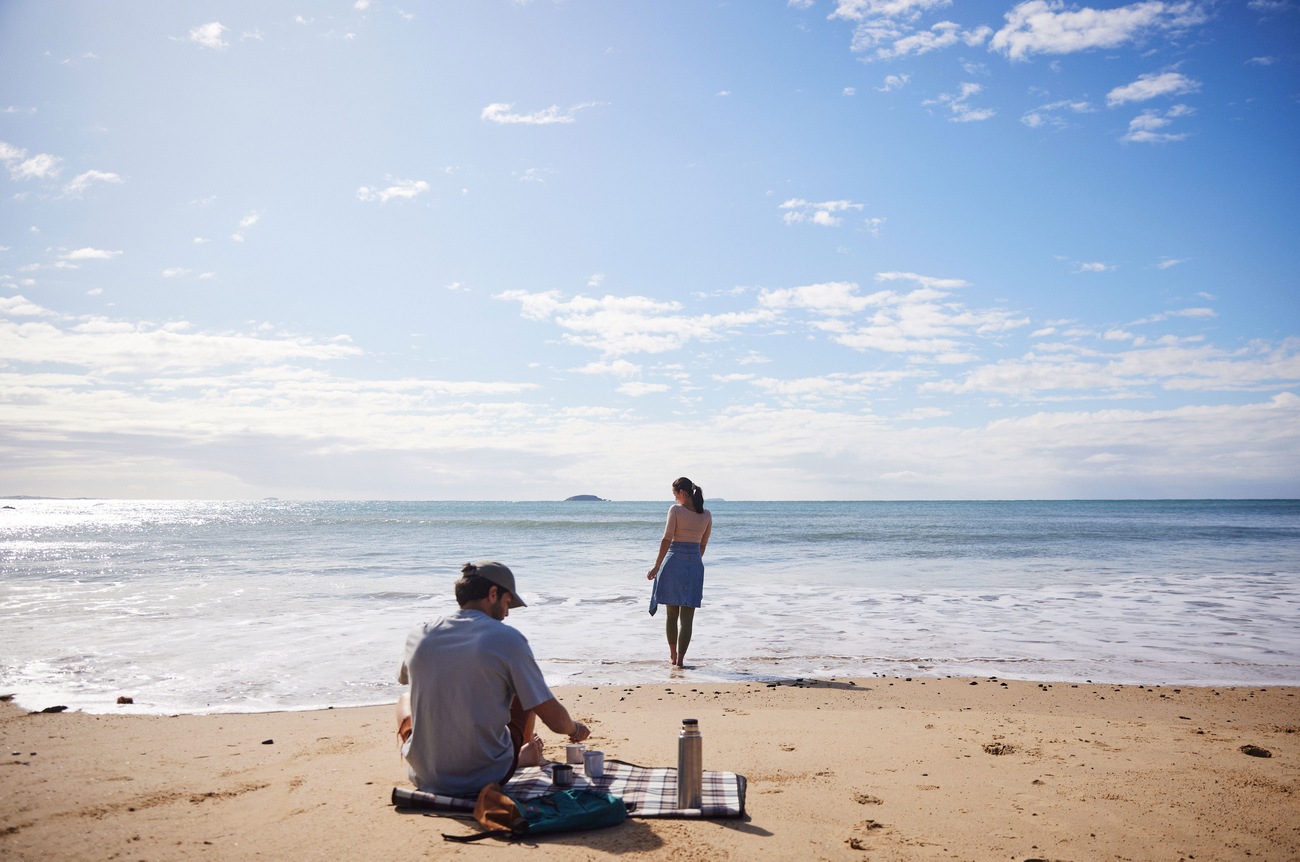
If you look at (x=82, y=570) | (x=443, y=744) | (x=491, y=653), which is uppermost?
(x=491, y=653)

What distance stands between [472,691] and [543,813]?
2.19 ft

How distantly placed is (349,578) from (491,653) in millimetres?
14386

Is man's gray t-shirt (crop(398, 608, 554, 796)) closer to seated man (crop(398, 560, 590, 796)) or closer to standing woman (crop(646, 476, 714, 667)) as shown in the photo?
seated man (crop(398, 560, 590, 796))

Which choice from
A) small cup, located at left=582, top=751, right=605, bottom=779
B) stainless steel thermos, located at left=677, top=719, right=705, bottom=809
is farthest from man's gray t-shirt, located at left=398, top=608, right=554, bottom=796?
stainless steel thermos, located at left=677, top=719, right=705, bottom=809

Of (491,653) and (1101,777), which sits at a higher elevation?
(491,653)

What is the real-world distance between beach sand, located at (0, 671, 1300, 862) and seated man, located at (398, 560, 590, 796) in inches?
11.3

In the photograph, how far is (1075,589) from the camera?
47.5ft

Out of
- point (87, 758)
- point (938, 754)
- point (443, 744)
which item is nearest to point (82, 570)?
point (87, 758)

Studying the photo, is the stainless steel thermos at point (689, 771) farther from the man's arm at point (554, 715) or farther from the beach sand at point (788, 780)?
the man's arm at point (554, 715)

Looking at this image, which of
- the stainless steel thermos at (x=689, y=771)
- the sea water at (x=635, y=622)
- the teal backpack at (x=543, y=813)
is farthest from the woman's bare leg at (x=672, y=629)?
the teal backpack at (x=543, y=813)

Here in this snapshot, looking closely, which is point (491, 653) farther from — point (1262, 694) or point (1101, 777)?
point (1262, 694)

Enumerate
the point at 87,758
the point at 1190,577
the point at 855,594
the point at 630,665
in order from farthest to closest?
the point at 1190,577
the point at 855,594
the point at 630,665
the point at 87,758

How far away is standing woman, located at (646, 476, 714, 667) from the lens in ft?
26.9

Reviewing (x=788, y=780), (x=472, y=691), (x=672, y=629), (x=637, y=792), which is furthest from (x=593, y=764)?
(x=672, y=629)
